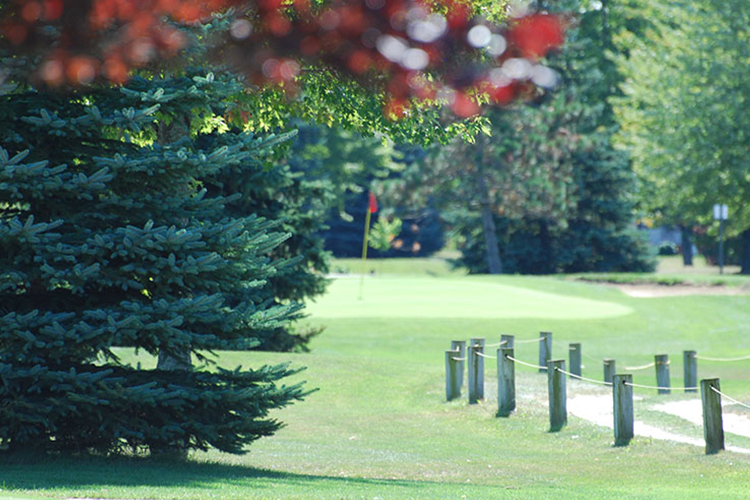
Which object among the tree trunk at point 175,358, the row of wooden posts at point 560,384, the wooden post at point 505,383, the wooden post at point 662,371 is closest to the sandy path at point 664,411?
the row of wooden posts at point 560,384

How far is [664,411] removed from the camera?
53.7 ft

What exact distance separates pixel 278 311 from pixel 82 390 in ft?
7.00

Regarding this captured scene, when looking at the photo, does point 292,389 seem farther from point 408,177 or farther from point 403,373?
point 408,177

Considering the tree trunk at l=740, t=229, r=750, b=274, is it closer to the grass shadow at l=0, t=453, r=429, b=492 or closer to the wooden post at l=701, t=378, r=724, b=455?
the wooden post at l=701, t=378, r=724, b=455

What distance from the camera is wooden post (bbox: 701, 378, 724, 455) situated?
12.5m

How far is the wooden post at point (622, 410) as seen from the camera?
13.8 meters

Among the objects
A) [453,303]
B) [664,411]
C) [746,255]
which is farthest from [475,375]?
[746,255]

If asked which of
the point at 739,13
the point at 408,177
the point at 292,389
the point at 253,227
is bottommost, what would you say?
the point at 292,389

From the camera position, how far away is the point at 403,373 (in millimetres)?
20516

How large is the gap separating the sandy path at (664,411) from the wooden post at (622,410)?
0.62m

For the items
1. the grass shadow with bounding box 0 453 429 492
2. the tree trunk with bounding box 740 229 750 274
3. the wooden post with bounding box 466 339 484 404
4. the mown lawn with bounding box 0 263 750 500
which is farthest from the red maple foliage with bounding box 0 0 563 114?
the tree trunk with bounding box 740 229 750 274

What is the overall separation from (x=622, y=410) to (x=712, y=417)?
1.41 meters

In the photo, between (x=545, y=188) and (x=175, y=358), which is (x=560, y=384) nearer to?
(x=175, y=358)

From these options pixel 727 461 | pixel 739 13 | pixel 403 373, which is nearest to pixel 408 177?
pixel 739 13
